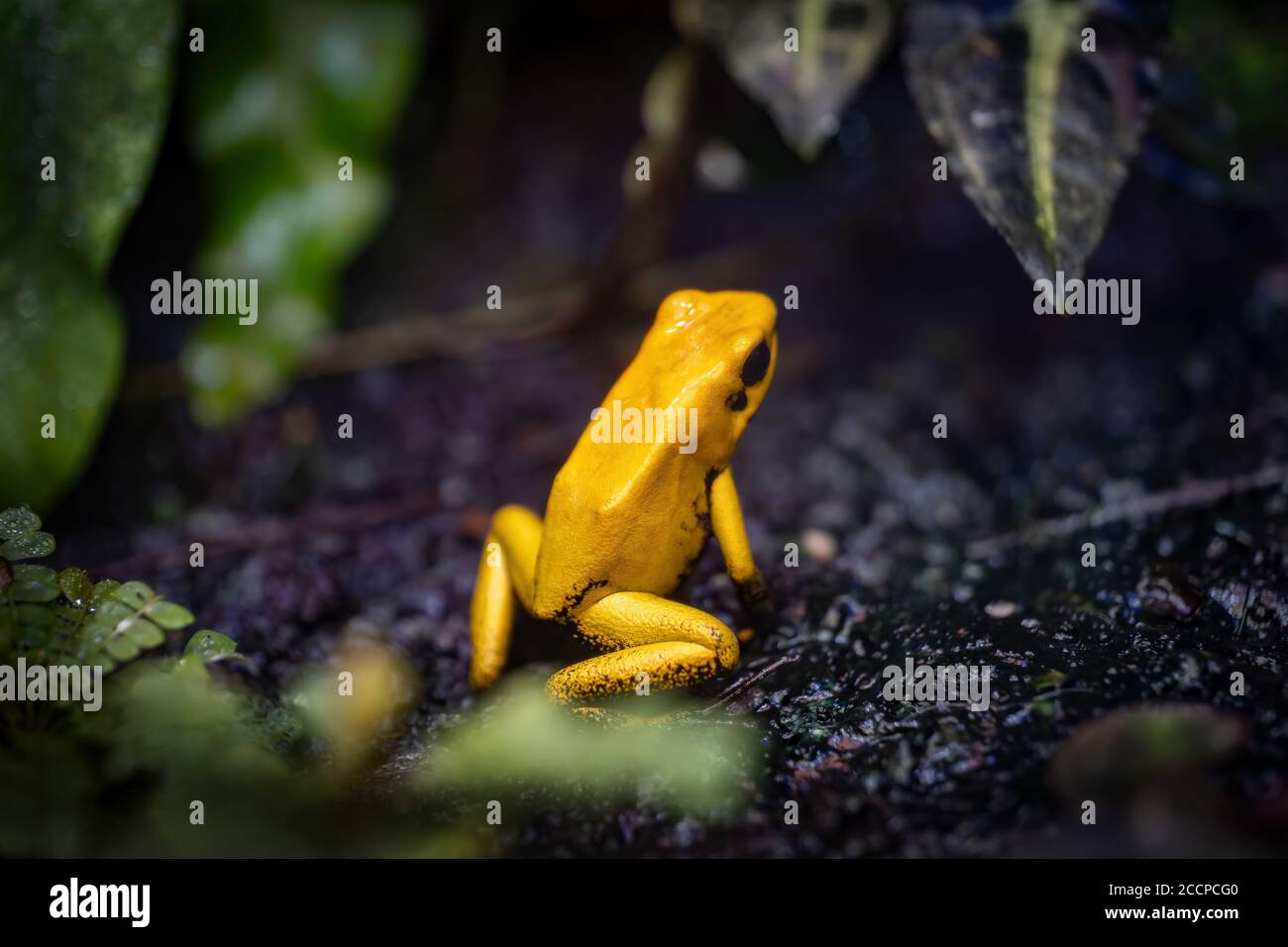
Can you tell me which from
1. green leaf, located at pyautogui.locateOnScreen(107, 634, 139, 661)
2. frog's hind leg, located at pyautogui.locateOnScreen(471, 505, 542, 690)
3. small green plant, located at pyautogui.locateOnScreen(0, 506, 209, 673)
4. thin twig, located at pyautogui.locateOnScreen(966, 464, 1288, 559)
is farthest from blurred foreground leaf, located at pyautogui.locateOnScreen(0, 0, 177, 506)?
thin twig, located at pyautogui.locateOnScreen(966, 464, 1288, 559)

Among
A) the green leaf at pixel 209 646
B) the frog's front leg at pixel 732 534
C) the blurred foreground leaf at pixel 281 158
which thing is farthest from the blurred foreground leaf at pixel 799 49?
the green leaf at pixel 209 646

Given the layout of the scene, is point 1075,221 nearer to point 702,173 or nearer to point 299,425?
point 702,173

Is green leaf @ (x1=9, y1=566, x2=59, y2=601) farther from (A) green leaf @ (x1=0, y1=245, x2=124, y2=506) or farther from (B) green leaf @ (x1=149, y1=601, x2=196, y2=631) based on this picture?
(A) green leaf @ (x1=0, y1=245, x2=124, y2=506)

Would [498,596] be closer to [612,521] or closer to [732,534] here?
[612,521]

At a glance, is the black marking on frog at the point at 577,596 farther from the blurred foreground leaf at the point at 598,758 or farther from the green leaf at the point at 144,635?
the green leaf at the point at 144,635

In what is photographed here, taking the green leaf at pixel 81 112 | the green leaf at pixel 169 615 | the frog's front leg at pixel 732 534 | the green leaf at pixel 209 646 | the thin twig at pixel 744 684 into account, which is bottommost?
the thin twig at pixel 744 684

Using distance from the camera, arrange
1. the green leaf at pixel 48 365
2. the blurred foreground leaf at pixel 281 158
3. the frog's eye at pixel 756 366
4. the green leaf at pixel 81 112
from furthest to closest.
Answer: the blurred foreground leaf at pixel 281 158 → the green leaf at pixel 81 112 → the green leaf at pixel 48 365 → the frog's eye at pixel 756 366

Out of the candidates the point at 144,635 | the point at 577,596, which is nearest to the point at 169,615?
the point at 144,635
